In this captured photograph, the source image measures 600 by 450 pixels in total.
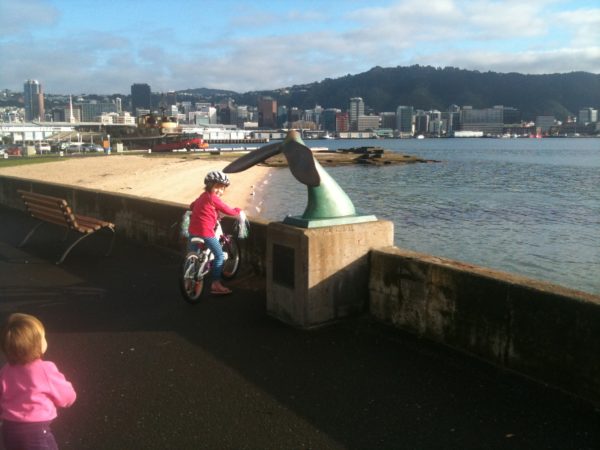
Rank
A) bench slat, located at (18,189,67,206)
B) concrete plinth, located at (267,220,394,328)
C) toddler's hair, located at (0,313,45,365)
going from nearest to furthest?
toddler's hair, located at (0,313,45,365), concrete plinth, located at (267,220,394,328), bench slat, located at (18,189,67,206)

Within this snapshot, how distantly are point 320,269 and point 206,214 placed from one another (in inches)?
71.9

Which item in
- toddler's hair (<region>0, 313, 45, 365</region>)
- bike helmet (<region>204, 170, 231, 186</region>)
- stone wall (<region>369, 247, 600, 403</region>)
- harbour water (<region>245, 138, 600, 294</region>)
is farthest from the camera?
harbour water (<region>245, 138, 600, 294</region>)

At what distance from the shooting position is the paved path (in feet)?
11.9

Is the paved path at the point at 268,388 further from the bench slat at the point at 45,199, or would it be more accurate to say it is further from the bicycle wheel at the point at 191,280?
the bench slat at the point at 45,199

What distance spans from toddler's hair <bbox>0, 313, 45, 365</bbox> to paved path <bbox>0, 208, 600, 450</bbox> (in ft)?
3.34

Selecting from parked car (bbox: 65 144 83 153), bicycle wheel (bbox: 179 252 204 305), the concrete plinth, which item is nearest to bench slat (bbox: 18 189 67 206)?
bicycle wheel (bbox: 179 252 204 305)

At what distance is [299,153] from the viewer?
5.71m

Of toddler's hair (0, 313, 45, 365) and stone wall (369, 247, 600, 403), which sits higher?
toddler's hair (0, 313, 45, 365)

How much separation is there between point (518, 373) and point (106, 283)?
5087 millimetres

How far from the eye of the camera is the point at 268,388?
4.31 meters

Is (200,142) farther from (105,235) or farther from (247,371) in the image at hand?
(247,371)

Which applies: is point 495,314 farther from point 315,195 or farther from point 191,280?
point 191,280

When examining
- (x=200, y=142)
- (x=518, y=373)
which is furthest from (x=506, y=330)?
(x=200, y=142)

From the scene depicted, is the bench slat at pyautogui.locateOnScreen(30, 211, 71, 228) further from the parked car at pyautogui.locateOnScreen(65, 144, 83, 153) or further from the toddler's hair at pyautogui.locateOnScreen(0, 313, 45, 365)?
the parked car at pyautogui.locateOnScreen(65, 144, 83, 153)
